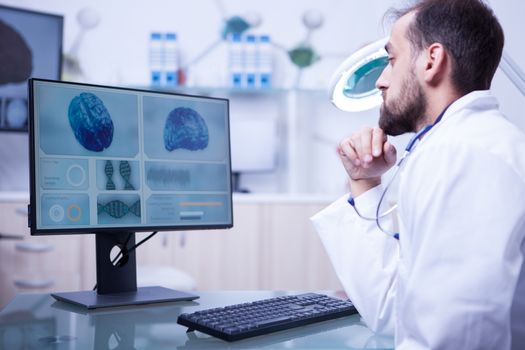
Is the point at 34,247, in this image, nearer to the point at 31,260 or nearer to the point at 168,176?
the point at 31,260

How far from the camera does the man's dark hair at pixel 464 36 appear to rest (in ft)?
3.72

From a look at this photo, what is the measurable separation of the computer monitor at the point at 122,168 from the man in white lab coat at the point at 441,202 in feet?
1.12

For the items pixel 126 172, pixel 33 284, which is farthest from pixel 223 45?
pixel 126 172

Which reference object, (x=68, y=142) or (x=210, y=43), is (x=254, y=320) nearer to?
(x=68, y=142)

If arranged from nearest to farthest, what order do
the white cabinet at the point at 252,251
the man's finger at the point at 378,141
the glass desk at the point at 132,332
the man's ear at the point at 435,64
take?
the glass desk at the point at 132,332, the man's ear at the point at 435,64, the man's finger at the point at 378,141, the white cabinet at the point at 252,251

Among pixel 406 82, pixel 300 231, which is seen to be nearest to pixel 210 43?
pixel 300 231

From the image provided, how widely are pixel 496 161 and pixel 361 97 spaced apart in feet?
1.95

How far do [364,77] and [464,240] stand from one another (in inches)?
25.3

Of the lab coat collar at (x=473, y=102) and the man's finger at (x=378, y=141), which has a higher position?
the lab coat collar at (x=473, y=102)

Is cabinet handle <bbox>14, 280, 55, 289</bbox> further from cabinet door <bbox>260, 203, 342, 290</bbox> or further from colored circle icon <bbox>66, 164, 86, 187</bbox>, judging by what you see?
colored circle icon <bbox>66, 164, 86, 187</bbox>

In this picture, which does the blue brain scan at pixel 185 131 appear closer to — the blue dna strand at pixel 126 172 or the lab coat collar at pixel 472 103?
the blue dna strand at pixel 126 172

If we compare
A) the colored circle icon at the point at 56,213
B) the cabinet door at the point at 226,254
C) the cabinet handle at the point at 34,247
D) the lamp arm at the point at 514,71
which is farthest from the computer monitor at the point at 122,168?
the cabinet handle at the point at 34,247

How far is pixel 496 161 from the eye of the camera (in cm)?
88

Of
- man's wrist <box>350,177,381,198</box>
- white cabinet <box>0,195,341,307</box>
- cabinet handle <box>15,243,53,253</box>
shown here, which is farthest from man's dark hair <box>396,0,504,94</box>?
cabinet handle <box>15,243,53,253</box>
